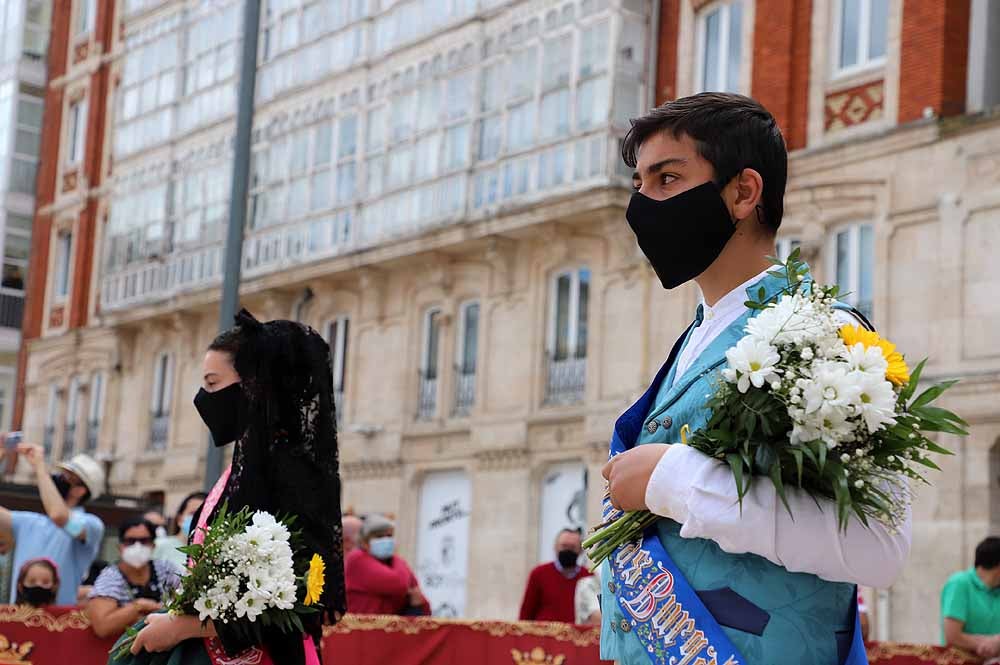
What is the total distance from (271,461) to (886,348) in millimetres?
2918

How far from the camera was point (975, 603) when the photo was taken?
432 inches

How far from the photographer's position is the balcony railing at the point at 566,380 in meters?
25.7

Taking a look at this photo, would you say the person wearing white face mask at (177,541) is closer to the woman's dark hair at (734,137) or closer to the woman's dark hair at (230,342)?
the woman's dark hair at (230,342)

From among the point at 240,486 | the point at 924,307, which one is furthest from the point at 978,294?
the point at 240,486

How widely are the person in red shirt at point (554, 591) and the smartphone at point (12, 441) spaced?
4.71 metres

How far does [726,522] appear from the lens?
2.92 m

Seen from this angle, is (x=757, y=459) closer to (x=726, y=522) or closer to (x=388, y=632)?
(x=726, y=522)

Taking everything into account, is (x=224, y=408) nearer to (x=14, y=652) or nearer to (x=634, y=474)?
(x=634, y=474)

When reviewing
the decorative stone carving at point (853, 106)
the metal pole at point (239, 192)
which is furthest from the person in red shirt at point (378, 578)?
the decorative stone carving at point (853, 106)

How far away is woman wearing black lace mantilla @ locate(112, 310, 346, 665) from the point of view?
17.3 feet

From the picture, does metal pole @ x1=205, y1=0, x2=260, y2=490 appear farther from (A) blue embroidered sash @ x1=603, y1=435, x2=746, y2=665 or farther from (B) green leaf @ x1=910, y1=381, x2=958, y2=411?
(B) green leaf @ x1=910, y1=381, x2=958, y2=411

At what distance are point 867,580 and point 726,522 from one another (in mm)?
312

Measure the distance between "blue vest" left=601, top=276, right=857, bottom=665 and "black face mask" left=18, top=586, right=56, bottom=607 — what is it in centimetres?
710

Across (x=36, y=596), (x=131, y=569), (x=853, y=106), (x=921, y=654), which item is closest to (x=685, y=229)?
(x=131, y=569)
